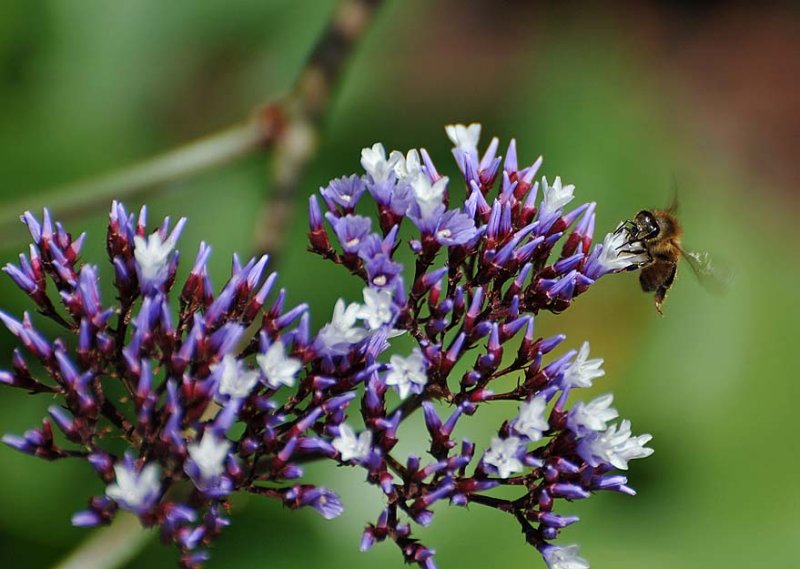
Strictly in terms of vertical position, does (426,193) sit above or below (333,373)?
above

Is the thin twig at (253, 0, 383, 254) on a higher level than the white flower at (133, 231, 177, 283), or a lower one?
higher

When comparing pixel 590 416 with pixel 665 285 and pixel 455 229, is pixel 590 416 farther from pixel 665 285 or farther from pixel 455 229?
pixel 665 285

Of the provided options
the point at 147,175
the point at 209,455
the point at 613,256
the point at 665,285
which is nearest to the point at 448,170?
the point at 147,175

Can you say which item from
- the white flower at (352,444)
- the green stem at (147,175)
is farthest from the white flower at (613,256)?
the green stem at (147,175)

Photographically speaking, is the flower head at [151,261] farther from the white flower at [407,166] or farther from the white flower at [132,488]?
the white flower at [407,166]

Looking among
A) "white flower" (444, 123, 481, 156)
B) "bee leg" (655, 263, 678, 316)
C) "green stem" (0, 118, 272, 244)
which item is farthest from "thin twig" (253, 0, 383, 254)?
"bee leg" (655, 263, 678, 316)

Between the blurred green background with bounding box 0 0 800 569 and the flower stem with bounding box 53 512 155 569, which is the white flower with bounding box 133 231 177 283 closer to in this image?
the flower stem with bounding box 53 512 155 569
